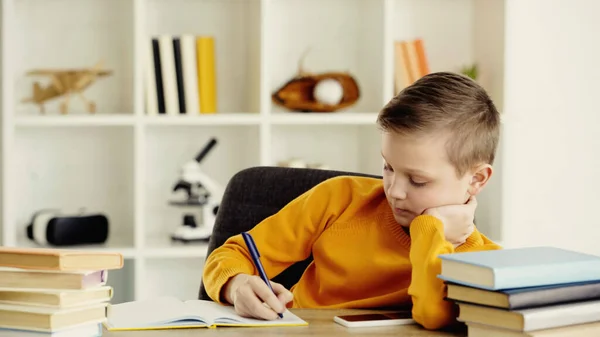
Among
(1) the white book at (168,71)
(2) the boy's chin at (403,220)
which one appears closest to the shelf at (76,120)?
(1) the white book at (168,71)

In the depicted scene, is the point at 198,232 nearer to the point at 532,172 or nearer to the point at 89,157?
the point at 89,157

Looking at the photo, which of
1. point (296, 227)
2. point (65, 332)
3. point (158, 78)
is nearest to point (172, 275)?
point (158, 78)

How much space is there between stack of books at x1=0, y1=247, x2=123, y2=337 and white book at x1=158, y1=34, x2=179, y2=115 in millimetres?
2064

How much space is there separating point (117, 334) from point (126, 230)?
2217 mm

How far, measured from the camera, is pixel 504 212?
10.7 feet

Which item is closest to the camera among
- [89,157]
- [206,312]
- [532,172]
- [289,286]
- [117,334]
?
[117,334]

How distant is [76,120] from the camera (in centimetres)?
304

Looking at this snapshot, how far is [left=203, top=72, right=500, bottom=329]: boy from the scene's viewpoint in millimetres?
1332

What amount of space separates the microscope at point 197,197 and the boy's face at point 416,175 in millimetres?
1756

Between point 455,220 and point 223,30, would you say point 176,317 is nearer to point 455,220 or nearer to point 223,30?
point 455,220

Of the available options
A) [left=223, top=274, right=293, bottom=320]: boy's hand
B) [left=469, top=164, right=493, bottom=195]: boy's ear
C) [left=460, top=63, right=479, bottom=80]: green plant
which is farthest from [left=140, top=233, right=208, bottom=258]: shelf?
[left=223, top=274, right=293, bottom=320]: boy's hand

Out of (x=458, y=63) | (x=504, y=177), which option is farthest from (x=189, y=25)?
(x=504, y=177)

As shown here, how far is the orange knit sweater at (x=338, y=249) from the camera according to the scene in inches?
59.4

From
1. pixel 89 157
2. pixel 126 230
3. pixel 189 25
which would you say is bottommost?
pixel 126 230
